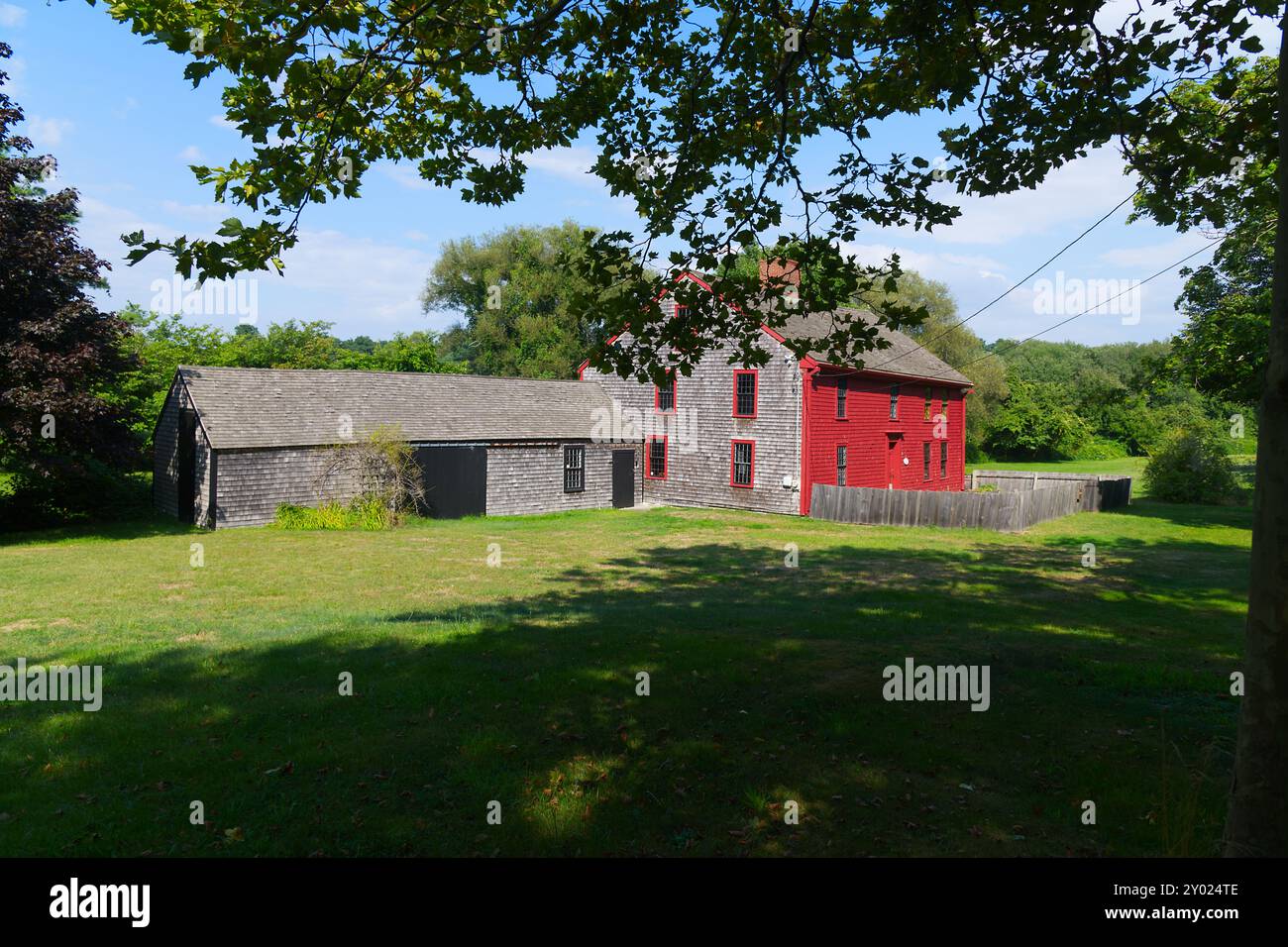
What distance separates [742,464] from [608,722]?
84.3 ft

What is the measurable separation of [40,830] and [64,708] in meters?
2.86

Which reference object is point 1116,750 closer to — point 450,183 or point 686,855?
point 686,855

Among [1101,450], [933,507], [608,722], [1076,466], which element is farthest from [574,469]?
[1101,450]

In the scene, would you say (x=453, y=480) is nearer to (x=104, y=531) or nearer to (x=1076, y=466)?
(x=104, y=531)

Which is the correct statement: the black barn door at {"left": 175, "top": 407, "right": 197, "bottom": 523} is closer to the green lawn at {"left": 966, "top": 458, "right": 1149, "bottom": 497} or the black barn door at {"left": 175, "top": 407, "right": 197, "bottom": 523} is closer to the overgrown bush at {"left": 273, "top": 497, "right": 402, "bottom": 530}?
the overgrown bush at {"left": 273, "top": 497, "right": 402, "bottom": 530}

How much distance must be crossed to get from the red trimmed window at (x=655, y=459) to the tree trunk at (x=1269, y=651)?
30713 mm

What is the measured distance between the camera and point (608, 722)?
23.0ft

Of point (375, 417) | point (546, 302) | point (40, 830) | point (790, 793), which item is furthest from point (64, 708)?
point (546, 302)

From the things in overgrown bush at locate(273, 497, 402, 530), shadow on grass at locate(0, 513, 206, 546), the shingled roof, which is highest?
the shingled roof

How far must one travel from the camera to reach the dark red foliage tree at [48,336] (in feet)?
68.2

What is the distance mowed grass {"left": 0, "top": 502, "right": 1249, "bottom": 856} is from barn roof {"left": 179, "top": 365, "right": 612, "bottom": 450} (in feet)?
36.0

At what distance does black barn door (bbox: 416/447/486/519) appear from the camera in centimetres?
2819

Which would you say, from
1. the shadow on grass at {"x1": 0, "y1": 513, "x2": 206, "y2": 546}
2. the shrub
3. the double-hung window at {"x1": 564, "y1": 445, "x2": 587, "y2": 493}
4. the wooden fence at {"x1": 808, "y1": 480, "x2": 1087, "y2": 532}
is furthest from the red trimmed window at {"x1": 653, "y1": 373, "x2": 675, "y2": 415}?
the shrub

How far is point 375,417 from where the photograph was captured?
92.3 feet
